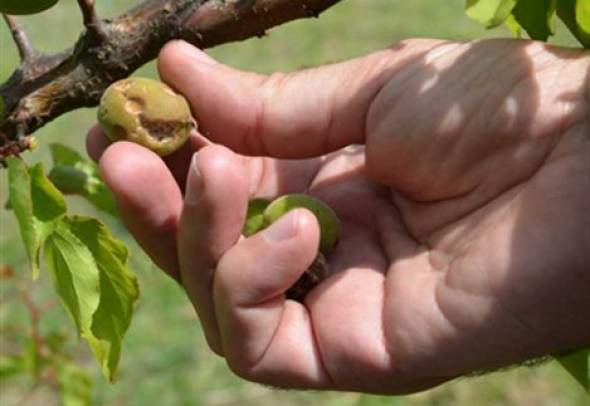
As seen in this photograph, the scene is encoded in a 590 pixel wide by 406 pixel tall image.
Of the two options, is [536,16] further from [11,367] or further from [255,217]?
[11,367]

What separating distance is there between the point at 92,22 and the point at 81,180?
38 cm

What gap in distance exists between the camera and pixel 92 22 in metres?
1.26

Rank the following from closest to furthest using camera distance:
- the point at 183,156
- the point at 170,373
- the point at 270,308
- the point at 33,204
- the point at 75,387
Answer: the point at 33,204, the point at 270,308, the point at 183,156, the point at 75,387, the point at 170,373

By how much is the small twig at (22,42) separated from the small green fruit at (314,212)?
39cm

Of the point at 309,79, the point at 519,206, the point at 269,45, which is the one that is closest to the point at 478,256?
the point at 519,206

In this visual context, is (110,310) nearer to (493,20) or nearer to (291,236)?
(291,236)

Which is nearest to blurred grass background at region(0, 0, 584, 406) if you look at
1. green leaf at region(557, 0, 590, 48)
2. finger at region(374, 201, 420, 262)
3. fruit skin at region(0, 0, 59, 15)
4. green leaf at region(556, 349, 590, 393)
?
fruit skin at region(0, 0, 59, 15)

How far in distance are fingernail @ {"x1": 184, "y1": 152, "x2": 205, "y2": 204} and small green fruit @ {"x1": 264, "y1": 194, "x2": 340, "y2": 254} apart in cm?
18

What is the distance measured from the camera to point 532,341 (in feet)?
4.41

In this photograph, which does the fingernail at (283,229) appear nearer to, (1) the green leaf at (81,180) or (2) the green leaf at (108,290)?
(2) the green leaf at (108,290)

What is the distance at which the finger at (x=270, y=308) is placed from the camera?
1.33 m

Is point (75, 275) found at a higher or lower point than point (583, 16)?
lower

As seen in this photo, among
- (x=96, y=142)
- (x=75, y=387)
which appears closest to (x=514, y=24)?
(x=96, y=142)

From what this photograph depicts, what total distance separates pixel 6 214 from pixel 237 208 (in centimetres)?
396
